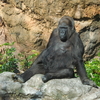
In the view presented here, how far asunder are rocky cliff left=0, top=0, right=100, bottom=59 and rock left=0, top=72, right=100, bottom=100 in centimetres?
386

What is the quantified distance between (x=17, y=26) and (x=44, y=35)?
100 centimetres

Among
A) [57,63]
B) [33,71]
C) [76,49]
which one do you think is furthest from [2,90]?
[76,49]

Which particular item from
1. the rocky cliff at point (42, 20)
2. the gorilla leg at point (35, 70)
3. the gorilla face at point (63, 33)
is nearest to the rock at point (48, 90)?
the gorilla leg at point (35, 70)

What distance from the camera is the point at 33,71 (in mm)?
5496

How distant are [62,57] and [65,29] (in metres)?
0.50

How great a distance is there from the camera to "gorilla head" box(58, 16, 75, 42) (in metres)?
5.34

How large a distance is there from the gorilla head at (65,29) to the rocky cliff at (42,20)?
327 cm

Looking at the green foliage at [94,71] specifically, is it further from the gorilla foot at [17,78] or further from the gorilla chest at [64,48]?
the gorilla foot at [17,78]

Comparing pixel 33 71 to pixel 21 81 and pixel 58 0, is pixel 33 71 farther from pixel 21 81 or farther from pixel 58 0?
pixel 58 0

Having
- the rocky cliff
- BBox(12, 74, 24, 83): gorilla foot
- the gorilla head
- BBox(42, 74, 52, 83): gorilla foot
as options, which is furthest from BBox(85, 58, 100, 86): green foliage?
BBox(12, 74, 24, 83): gorilla foot

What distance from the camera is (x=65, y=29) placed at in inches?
211

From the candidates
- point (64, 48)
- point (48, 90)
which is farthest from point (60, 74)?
point (64, 48)

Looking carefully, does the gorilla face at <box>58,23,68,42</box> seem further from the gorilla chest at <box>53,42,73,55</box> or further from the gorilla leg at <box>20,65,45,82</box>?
the gorilla leg at <box>20,65,45,82</box>

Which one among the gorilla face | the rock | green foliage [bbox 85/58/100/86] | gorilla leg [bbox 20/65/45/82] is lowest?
green foliage [bbox 85/58/100/86]
